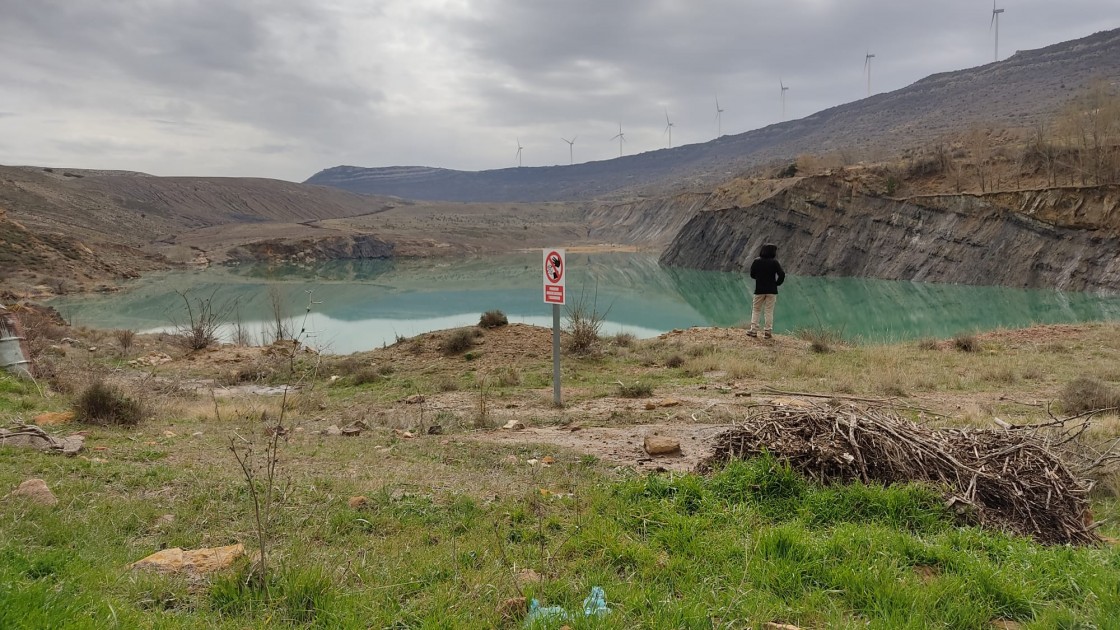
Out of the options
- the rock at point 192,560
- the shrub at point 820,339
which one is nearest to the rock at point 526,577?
the rock at point 192,560

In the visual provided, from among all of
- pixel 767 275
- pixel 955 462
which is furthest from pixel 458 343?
pixel 955 462

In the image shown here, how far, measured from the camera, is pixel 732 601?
10.9 ft

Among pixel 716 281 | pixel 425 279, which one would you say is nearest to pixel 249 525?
pixel 716 281

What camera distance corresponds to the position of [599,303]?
34.2m

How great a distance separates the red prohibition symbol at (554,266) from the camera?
31.1 ft

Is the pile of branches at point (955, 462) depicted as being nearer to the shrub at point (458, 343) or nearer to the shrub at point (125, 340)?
the shrub at point (458, 343)

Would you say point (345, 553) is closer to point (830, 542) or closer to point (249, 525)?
point (249, 525)

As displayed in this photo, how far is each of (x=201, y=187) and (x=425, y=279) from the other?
8563cm

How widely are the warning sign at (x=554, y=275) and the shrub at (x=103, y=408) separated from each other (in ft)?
17.9

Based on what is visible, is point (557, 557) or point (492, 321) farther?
point (492, 321)

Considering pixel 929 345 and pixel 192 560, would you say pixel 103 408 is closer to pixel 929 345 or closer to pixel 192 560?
pixel 192 560

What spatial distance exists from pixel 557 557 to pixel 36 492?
3.83 metres

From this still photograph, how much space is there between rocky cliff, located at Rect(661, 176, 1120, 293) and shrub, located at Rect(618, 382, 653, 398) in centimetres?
3041

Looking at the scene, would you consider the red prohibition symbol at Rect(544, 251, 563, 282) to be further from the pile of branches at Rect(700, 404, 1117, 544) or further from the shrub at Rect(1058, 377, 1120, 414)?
the shrub at Rect(1058, 377, 1120, 414)
